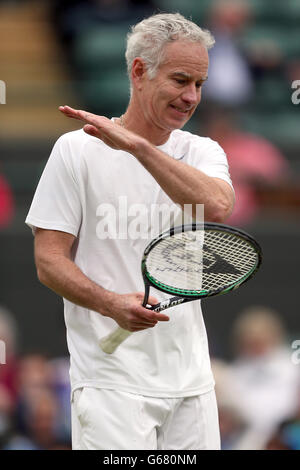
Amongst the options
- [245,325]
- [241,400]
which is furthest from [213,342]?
[241,400]

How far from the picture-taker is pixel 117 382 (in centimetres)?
351

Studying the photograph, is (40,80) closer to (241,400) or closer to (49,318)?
(49,318)

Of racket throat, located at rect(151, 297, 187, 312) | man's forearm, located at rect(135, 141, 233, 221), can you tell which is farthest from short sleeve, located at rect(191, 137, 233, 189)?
racket throat, located at rect(151, 297, 187, 312)

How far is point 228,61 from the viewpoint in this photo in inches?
336

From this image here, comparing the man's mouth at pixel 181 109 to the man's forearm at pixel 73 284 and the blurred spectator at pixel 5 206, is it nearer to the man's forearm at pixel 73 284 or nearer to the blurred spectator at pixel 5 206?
the man's forearm at pixel 73 284

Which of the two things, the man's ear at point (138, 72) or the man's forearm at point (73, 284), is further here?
the man's ear at point (138, 72)

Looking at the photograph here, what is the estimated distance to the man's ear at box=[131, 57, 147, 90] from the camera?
11.8 feet

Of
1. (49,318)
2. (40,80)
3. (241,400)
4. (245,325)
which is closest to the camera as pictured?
(241,400)

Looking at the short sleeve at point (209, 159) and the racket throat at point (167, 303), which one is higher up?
the short sleeve at point (209, 159)

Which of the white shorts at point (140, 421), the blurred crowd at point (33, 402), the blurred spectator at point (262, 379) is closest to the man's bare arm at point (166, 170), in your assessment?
the white shorts at point (140, 421)

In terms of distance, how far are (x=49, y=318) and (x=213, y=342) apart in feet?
3.99

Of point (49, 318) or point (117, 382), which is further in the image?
point (49, 318)

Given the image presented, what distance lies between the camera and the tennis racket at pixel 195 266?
3.36 m

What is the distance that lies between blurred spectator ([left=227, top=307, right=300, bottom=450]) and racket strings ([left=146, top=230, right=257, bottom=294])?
2447 millimetres
